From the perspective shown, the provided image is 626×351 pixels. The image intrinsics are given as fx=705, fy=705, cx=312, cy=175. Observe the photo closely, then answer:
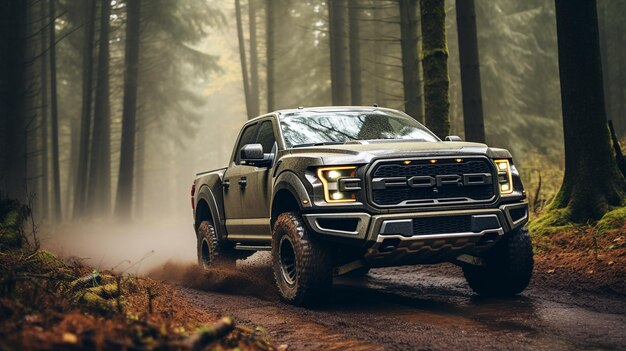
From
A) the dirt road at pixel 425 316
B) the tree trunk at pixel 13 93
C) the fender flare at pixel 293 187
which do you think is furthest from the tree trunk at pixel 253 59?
the fender flare at pixel 293 187

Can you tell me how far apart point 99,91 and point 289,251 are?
71.0 feet

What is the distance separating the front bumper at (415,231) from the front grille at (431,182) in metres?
0.14

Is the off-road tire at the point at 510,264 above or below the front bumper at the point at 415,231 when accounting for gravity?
below

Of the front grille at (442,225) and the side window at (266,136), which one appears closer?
the front grille at (442,225)

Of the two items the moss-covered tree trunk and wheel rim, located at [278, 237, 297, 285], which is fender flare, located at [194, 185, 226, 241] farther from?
the moss-covered tree trunk

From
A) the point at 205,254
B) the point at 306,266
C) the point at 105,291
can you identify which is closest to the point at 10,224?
the point at 205,254

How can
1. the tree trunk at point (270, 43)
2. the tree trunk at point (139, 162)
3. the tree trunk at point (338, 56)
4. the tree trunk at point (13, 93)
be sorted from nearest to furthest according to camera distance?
the tree trunk at point (13, 93) → the tree trunk at point (338, 56) → the tree trunk at point (270, 43) → the tree trunk at point (139, 162)

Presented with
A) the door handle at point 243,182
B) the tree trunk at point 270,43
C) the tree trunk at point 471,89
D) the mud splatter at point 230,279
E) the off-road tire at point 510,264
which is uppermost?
the tree trunk at point 270,43

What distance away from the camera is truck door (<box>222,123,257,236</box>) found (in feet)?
30.9

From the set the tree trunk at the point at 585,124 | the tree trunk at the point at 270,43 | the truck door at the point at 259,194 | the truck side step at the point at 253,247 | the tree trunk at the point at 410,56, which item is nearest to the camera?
the truck door at the point at 259,194

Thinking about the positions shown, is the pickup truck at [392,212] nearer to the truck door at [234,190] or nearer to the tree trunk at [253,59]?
the truck door at [234,190]

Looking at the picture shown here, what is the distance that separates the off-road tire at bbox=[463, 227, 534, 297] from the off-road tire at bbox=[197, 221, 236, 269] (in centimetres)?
397

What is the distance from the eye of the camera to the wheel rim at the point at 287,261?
7469mm

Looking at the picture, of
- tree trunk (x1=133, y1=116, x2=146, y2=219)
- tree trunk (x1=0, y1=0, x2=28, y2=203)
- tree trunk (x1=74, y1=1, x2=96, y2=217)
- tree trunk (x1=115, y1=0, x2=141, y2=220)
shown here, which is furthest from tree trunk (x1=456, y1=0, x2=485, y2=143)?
tree trunk (x1=133, y1=116, x2=146, y2=219)
